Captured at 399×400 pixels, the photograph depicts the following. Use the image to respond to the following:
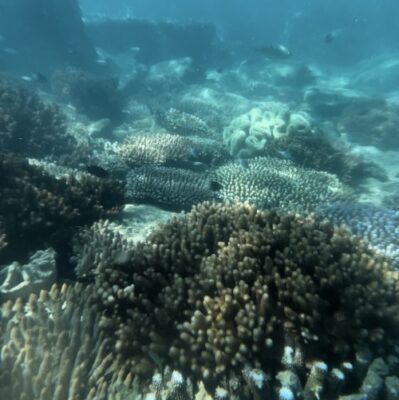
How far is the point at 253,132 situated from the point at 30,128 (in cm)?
779

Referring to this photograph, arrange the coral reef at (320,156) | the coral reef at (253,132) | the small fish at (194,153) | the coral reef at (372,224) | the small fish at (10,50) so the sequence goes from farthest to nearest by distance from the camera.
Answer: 1. the small fish at (10,50)
2. the coral reef at (253,132)
3. the coral reef at (320,156)
4. the small fish at (194,153)
5. the coral reef at (372,224)

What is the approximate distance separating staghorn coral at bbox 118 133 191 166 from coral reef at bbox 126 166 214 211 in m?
1.85

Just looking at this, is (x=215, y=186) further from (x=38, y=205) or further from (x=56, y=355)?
(x=56, y=355)

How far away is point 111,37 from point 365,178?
28.5 m

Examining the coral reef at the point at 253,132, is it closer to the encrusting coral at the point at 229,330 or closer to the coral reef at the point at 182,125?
the coral reef at the point at 182,125

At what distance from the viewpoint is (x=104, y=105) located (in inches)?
786

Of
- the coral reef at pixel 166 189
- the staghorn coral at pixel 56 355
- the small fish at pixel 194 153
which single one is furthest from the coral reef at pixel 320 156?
the staghorn coral at pixel 56 355

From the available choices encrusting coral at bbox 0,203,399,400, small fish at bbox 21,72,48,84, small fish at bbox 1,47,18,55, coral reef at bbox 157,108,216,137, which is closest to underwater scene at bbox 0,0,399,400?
encrusting coral at bbox 0,203,399,400

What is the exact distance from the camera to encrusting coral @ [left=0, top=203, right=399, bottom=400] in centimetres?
338

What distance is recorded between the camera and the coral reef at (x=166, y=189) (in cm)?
882

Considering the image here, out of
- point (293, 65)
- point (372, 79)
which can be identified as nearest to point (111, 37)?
point (293, 65)

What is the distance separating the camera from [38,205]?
6.52 metres

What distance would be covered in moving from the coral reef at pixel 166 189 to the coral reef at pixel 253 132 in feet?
17.1

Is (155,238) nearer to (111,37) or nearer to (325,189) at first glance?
(325,189)
